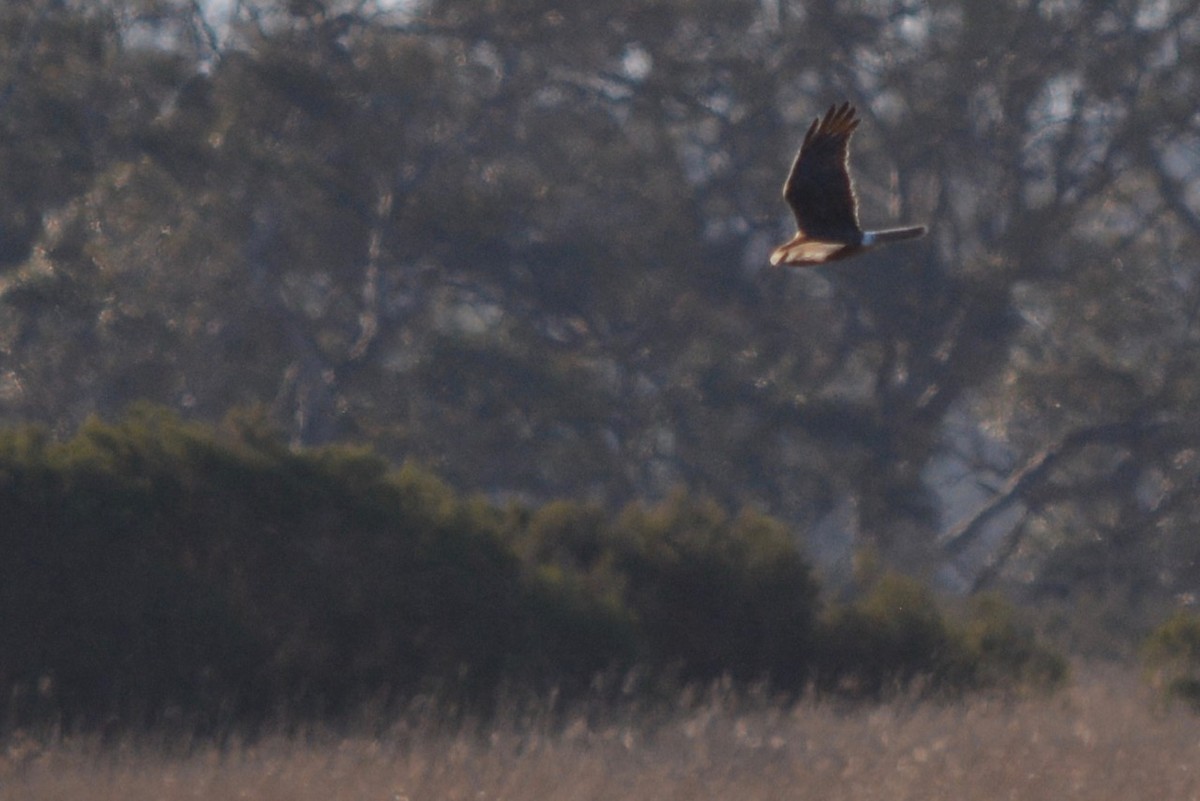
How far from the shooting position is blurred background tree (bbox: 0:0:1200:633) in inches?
810

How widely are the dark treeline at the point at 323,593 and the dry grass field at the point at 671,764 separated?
2.31 ft

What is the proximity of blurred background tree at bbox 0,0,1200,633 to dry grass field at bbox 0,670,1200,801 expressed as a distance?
10984 millimetres

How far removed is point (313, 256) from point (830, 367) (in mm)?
6396

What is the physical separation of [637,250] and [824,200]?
57.6 ft

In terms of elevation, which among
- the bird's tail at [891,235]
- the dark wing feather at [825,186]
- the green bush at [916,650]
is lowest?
the green bush at [916,650]

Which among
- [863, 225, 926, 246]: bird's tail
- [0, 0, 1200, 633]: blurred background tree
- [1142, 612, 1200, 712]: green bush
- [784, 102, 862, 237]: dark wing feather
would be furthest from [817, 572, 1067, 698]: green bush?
[863, 225, 926, 246]: bird's tail

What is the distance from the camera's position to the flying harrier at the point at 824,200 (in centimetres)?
410

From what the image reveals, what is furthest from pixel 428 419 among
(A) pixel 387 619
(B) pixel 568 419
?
(A) pixel 387 619

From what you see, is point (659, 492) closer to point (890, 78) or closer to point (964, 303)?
point (964, 303)

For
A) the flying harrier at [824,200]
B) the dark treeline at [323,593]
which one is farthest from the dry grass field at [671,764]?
the flying harrier at [824,200]

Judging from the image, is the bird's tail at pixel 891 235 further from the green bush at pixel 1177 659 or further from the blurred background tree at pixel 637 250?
the blurred background tree at pixel 637 250

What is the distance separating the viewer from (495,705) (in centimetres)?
959

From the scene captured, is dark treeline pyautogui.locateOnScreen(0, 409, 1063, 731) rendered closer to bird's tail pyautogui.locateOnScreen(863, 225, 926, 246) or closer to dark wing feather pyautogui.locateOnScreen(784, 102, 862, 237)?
dark wing feather pyautogui.locateOnScreen(784, 102, 862, 237)

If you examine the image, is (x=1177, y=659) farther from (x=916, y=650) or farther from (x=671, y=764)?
(x=671, y=764)
